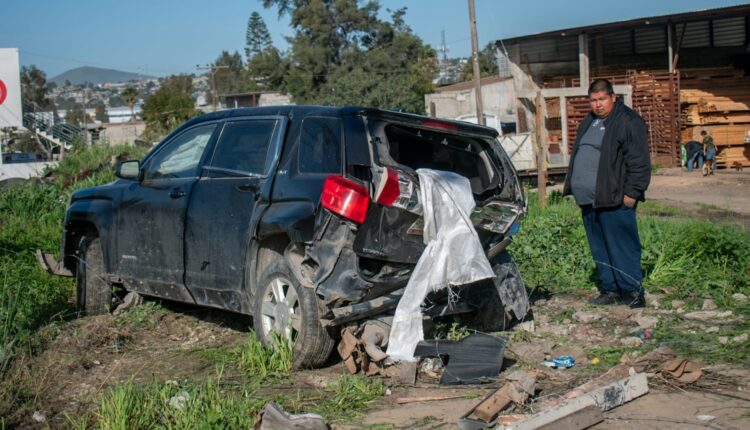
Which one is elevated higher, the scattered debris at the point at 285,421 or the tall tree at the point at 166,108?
the tall tree at the point at 166,108

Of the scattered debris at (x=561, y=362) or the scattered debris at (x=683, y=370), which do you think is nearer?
the scattered debris at (x=683, y=370)

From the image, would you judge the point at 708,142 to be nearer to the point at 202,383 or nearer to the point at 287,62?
the point at 202,383

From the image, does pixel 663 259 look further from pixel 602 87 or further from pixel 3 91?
pixel 3 91

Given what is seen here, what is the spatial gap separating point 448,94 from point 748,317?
143 feet

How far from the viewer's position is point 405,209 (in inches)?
218

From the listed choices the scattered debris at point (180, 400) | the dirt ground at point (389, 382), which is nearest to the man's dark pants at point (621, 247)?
the dirt ground at point (389, 382)

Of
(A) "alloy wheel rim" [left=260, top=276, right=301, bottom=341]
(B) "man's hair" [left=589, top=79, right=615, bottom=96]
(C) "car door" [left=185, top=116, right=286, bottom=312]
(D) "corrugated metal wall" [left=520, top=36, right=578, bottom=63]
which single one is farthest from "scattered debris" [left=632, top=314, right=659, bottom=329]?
(D) "corrugated metal wall" [left=520, top=36, right=578, bottom=63]

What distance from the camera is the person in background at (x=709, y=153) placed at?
23122 mm

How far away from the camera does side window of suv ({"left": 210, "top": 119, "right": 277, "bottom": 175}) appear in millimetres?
6332

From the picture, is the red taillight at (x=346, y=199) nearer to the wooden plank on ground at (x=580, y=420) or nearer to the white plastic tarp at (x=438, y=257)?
the white plastic tarp at (x=438, y=257)

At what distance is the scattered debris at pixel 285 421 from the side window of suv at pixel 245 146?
7.39ft

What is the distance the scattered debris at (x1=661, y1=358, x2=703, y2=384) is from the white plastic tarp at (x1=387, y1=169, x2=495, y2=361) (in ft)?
4.22

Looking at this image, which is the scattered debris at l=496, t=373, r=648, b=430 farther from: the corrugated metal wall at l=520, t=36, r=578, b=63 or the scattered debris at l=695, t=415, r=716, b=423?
the corrugated metal wall at l=520, t=36, r=578, b=63

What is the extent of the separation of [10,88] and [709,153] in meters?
34.0
